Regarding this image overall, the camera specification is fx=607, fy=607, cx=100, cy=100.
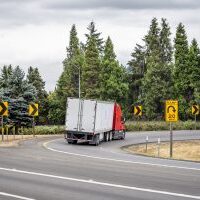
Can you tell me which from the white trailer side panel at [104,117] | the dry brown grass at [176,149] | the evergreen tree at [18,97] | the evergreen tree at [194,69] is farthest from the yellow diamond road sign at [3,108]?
the evergreen tree at [194,69]

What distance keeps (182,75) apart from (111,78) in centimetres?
1256

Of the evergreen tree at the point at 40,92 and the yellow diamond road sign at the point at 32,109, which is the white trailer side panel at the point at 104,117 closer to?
the yellow diamond road sign at the point at 32,109

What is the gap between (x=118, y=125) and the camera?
156ft

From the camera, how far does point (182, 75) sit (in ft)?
287

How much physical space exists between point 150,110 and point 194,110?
3080cm

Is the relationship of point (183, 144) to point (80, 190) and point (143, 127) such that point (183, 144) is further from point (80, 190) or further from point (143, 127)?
point (80, 190)

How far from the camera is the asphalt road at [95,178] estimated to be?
1577 centimetres

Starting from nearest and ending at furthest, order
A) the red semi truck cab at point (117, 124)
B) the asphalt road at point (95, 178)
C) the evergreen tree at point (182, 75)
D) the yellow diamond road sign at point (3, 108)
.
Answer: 1. the asphalt road at point (95, 178)
2. the yellow diamond road sign at point (3, 108)
3. the red semi truck cab at point (117, 124)
4. the evergreen tree at point (182, 75)

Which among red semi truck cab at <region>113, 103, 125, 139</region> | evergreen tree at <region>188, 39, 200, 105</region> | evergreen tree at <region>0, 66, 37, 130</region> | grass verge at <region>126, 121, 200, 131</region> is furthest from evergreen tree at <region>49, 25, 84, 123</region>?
red semi truck cab at <region>113, 103, 125, 139</region>

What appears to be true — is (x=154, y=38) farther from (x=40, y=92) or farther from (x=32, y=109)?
(x=32, y=109)

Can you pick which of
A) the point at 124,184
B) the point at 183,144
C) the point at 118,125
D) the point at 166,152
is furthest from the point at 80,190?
the point at 118,125

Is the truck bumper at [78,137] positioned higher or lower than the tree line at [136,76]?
lower

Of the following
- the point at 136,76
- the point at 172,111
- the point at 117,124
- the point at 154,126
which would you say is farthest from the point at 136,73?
the point at 172,111

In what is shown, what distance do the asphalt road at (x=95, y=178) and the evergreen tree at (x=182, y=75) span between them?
196 ft
